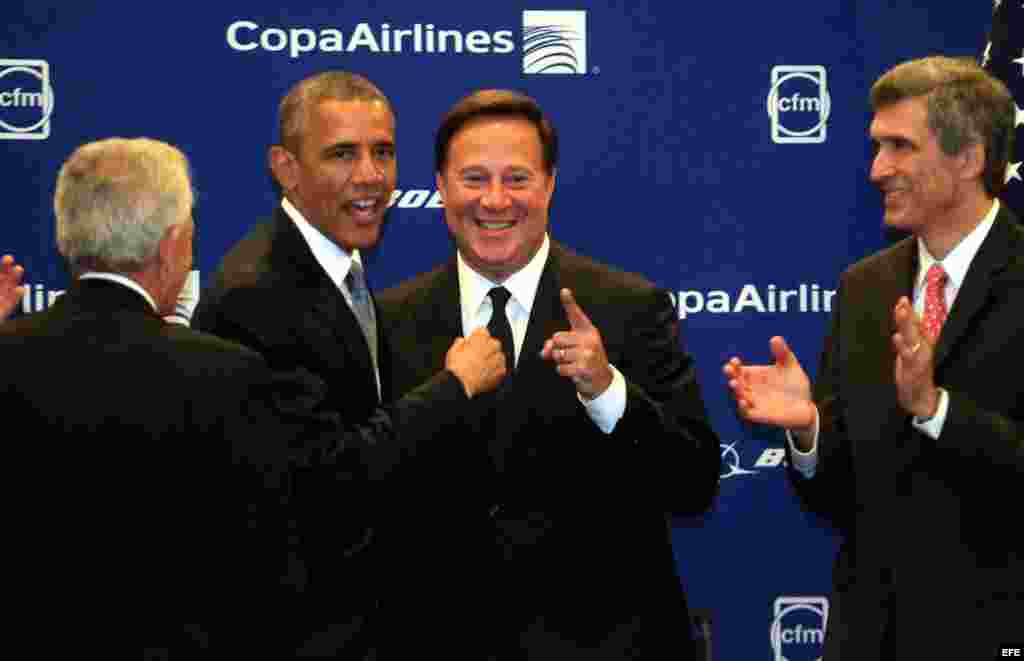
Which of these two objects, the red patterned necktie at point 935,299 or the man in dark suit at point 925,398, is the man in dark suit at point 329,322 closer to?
the man in dark suit at point 925,398

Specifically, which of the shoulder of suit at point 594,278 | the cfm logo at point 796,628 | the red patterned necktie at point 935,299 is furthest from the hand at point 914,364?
the cfm logo at point 796,628

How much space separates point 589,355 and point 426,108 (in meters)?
1.69

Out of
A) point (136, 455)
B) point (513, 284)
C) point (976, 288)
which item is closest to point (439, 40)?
point (513, 284)

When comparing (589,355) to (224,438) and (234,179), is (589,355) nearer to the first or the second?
(224,438)

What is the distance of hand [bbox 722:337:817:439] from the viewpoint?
345 centimetres

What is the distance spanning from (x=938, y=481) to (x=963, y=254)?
0.56 meters

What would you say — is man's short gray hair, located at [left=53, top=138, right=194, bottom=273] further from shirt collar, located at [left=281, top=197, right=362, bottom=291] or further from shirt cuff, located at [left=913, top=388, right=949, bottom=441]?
shirt cuff, located at [left=913, top=388, right=949, bottom=441]

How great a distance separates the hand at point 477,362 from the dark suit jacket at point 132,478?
617 millimetres

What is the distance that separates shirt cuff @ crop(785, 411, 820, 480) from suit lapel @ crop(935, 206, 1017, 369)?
367 mm

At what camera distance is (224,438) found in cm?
253

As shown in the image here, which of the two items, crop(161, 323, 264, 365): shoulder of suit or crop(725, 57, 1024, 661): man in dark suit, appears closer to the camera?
crop(161, 323, 264, 365): shoulder of suit

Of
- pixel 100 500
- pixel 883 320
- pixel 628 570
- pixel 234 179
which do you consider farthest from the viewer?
pixel 234 179

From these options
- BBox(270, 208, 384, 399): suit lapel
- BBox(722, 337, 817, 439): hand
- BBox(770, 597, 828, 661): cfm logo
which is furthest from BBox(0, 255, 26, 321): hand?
BBox(770, 597, 828, 661): cfm logo

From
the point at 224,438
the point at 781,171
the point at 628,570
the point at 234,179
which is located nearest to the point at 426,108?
the point at 234,179
